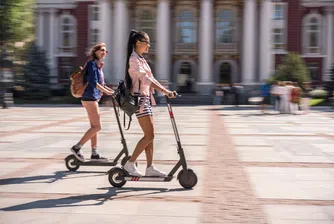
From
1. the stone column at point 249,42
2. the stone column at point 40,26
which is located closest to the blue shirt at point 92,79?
the stone column at point 249,42

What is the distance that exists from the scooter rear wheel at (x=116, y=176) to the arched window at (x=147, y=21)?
124 feet

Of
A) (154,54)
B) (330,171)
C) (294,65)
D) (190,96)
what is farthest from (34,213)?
(154,54)

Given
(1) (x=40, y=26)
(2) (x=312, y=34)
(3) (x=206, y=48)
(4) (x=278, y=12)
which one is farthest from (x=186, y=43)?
(1) (x=40, y=26)

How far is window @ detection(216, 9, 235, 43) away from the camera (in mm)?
43062

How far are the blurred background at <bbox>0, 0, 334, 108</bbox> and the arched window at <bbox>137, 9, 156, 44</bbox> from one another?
89 millimetres

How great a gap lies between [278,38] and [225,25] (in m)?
6.27

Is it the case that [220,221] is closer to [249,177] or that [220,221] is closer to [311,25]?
[249,177]

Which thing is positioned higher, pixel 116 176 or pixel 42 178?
pixel 116 176

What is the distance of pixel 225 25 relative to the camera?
43.2 metres

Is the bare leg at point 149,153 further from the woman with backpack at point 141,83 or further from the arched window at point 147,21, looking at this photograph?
the arched window at point 147,21

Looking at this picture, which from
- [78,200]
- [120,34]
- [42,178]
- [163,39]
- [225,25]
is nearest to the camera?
[78,200]

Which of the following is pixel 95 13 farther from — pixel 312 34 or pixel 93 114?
pixel 93 114

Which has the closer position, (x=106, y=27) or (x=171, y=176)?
(x=171, y=176)

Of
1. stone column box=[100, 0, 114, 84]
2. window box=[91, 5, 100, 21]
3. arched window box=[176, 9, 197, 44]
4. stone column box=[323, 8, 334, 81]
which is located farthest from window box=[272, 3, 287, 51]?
window box=[91, 5, 100, 21]
